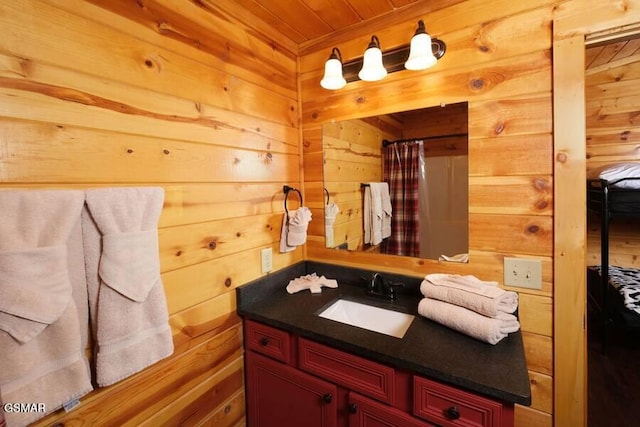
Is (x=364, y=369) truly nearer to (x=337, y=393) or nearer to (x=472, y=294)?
(x=337, y=393)

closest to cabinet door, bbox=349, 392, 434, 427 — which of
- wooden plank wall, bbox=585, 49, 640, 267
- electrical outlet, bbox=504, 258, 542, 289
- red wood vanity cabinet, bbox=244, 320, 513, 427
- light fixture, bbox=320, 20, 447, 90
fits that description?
red wood vanity cabinet, bbox=244, 320, 513, 427

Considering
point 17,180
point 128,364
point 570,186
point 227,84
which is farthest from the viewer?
point 227,84

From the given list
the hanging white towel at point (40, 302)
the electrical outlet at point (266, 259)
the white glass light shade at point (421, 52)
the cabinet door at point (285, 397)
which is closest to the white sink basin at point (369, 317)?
the cabinet door at point (285, 397)

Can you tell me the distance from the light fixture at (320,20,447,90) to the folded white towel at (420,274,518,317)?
2.96 feet

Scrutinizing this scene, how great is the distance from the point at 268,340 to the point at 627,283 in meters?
2.73

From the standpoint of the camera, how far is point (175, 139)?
1034 mm

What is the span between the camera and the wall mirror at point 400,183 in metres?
1.27

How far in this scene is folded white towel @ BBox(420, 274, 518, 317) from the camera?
3.13ft

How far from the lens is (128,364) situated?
0.82m

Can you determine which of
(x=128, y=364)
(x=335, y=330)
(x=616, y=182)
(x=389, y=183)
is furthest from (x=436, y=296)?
(x=616, y=182)

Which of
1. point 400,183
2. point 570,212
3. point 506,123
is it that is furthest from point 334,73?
point 570,212

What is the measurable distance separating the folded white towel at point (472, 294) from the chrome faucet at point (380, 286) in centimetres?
23

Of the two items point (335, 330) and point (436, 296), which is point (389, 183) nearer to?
point (436, 296)

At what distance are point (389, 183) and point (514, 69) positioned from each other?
2.24 feet
